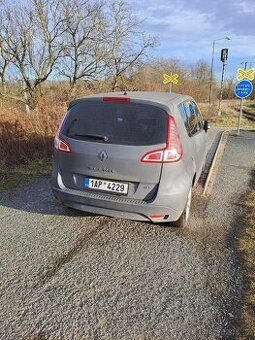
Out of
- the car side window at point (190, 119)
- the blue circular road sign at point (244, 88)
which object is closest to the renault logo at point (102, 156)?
the car side window at point (190, 119)

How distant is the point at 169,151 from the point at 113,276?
146 centimetres

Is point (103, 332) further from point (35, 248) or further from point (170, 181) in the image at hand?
point (170, 181)

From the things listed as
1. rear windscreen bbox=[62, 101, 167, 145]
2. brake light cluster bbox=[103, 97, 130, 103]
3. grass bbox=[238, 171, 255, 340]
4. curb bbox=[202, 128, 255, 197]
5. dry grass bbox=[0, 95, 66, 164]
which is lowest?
curb bbox=[202, 128, 255, 197]

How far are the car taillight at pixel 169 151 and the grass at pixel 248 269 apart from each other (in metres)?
1.33

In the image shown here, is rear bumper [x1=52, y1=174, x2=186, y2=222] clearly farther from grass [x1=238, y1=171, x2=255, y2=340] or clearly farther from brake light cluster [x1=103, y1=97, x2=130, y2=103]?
brake light cluster [x1=103, y1=97, x2=130, y2=103]

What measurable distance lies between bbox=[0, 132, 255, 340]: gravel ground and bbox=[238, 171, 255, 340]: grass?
0.08 metres

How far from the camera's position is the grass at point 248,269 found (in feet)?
8.16

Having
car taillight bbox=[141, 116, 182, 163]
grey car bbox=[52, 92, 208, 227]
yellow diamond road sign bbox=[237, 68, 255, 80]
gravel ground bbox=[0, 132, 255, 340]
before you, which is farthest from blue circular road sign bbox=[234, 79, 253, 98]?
car taillight bbox=[141, 116, 182, 163]

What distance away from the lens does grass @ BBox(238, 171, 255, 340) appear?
2.49 meters

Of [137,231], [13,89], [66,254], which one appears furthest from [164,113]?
[13,89]

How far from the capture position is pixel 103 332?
241 cm

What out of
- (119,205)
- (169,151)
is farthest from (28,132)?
(169,151)

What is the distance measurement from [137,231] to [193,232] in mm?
734

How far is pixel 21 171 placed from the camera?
6.59m
